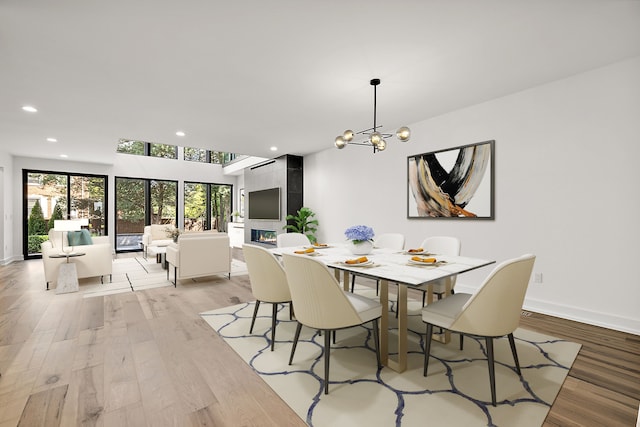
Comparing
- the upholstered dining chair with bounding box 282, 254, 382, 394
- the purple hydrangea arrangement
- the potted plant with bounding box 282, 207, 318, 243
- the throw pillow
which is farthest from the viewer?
the potted plant with bounding box 282, 207, 318, 243

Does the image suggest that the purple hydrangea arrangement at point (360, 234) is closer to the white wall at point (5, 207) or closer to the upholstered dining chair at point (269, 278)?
the upholstered dining chair at point (269, 278)

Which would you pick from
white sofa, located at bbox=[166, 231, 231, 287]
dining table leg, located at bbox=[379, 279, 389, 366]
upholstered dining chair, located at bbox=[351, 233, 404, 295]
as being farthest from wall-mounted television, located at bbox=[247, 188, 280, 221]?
dining table leg, located at bbox=[379, 279, 389, 366]

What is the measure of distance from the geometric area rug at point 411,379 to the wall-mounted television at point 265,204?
4439 mm

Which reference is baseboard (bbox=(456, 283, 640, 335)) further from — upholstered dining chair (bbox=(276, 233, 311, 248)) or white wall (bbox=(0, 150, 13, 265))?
white wall (bbox=(0, 150, 13, 265))

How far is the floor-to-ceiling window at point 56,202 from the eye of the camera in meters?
6.77

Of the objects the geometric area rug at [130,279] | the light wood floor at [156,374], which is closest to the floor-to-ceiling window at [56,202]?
the geometric area rug at [130,279]

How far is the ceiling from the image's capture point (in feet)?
6.49

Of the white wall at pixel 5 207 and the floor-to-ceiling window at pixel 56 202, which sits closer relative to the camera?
the white wall at pixel 5 207

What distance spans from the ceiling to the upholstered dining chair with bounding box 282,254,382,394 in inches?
67.1

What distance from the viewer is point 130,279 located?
4699 millimetres

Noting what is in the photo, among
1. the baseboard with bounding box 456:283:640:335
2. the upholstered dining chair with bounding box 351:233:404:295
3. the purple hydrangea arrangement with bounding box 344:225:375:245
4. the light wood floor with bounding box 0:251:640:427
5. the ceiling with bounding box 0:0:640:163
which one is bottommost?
the light wood floor with bounding box 0:251:640:427

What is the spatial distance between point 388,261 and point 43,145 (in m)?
7.00

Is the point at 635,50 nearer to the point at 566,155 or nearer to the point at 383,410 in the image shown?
the point at 566,155

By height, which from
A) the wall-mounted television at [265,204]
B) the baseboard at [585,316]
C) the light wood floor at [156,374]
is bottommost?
the light wood floor at [156,374]
